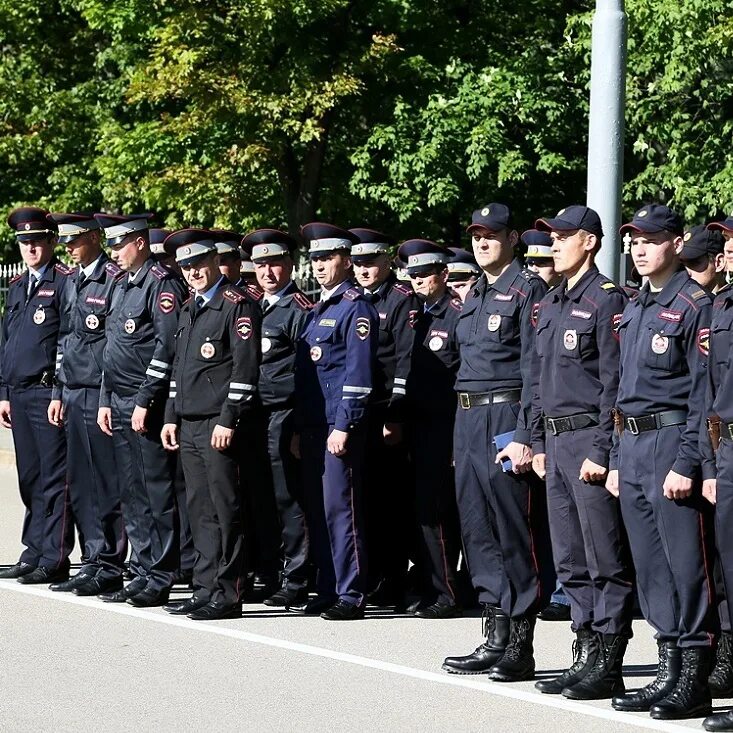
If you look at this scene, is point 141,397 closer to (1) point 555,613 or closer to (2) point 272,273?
(2) point 272,273

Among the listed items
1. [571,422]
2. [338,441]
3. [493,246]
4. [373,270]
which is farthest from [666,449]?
[373,270]

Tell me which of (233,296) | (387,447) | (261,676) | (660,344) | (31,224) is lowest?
(261,676)

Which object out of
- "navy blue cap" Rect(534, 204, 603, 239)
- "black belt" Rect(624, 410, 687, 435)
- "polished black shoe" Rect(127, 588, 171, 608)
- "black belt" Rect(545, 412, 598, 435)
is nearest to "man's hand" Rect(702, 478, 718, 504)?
"black belt" Rect(624, 410, 687, 435)

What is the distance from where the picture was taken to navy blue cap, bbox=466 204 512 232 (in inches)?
311

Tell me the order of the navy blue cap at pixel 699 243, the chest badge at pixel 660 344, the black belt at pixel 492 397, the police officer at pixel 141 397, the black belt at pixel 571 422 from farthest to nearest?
the police officer at pixel 141 397
the black belt at pixel 492 397
the navy blue cap at pixel 699 243
the black belt at pixel 571 422
the chest badge at pixel 660 344

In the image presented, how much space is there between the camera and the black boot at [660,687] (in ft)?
22.5

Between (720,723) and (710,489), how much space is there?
3.04 ft

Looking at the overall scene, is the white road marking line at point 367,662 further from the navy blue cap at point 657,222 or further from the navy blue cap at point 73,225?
the navy blue cap at point 73,225

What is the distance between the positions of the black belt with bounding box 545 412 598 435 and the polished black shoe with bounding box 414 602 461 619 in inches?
85.8

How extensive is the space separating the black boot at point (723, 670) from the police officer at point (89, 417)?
4.04m

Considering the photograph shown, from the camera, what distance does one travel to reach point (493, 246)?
7.97m

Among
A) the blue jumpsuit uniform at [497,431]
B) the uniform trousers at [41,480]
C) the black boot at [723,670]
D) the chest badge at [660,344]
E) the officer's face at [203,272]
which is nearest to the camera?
the chest badge at [660,344]

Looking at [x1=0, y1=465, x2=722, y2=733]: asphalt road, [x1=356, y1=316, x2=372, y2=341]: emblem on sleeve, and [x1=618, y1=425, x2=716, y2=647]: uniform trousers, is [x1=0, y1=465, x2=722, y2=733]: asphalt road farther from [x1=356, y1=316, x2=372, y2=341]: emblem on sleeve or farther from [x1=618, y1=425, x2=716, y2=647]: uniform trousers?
[x1=356, y1=316, x2=372, y2=341]: emblem on sleeve

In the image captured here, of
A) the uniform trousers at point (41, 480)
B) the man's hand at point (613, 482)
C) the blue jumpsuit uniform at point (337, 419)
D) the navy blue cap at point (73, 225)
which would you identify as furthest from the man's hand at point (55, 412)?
the man's hand at point (613, 482)
